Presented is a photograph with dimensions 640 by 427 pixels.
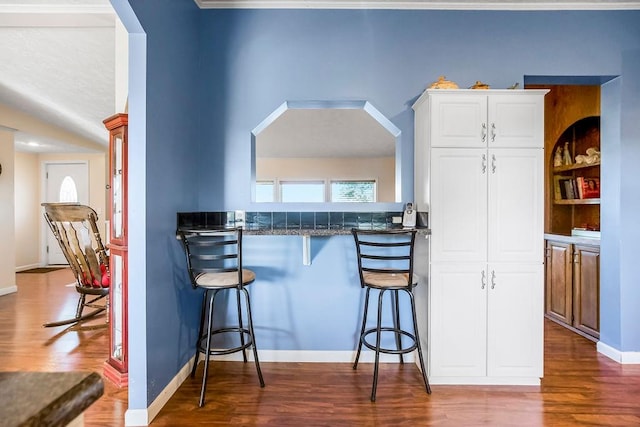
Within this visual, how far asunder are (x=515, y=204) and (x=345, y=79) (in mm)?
1520

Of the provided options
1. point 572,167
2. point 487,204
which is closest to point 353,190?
point 572,167

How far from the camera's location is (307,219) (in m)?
2.69

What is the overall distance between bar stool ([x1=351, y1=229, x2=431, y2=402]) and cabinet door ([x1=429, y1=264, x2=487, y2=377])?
14 cm

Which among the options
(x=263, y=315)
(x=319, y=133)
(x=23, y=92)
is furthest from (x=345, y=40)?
(x=23, y=92)

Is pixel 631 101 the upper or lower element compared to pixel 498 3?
lower

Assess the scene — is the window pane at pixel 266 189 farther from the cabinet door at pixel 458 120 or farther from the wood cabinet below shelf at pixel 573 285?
the cabinet door at pixel 458 120

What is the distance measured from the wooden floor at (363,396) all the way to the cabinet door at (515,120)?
5.31 feet

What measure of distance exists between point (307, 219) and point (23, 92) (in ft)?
13.4

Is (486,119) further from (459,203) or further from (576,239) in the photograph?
(576,239)

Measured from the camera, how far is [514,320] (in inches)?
89.5

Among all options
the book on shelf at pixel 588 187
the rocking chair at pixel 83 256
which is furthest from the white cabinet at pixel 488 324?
the rocking chair at pixel 83 256

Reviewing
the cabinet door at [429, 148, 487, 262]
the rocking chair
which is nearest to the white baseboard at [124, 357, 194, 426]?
the rocking chair

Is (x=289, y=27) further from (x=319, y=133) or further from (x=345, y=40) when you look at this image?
(x=319, y=133)

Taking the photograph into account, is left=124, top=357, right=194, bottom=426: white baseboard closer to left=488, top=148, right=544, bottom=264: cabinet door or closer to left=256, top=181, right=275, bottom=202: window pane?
left=488, top=148, right=544, bottom=264: cabinet door
